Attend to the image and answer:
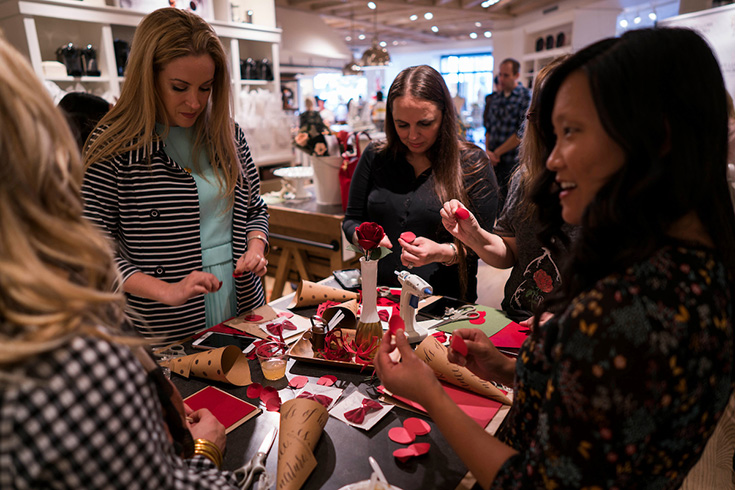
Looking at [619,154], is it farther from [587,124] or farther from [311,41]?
[311,41]

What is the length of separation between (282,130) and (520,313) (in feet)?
14.8

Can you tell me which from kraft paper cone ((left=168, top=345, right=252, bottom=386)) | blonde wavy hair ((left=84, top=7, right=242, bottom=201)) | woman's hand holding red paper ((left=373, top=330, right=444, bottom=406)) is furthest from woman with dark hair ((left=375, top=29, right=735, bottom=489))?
blonde wavy hair ((left=84, top=7, right=242, bottom=201))

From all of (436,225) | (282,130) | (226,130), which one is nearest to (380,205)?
(436,225)

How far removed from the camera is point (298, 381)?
127cm

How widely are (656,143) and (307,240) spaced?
3049mm

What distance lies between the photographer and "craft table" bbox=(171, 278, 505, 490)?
3.05 feet

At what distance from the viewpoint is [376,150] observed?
228cm

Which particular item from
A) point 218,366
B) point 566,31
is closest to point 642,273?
point 218,366

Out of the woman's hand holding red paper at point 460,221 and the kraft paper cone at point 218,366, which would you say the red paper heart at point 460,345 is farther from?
the woman's hand holding red paper at point 460,221

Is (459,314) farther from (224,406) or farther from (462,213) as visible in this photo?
(224,406)

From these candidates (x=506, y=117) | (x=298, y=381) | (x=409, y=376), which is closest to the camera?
(x=409, y=376)

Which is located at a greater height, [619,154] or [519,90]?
[519,90]

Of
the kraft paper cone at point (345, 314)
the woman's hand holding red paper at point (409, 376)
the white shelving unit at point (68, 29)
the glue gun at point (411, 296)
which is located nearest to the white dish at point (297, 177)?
the white shelving unit at point (68, 29)

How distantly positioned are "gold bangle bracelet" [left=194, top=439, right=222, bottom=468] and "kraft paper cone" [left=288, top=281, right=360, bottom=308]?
0.82 m
